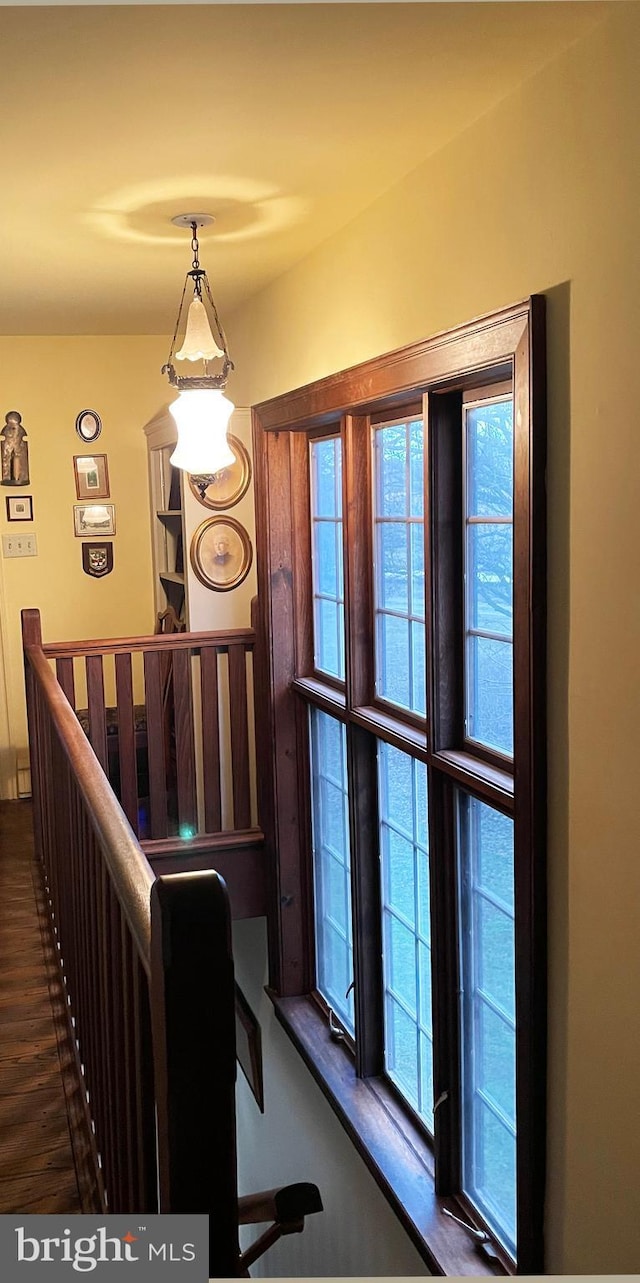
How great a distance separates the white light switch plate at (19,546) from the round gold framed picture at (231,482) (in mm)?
1307

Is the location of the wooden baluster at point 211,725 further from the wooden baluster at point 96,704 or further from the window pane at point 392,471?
the window pane at point 392,471

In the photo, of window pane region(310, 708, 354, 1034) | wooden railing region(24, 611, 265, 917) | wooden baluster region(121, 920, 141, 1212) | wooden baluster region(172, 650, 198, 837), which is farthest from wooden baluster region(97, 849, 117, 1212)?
wooden baluster region(172, 650, 198, 837)

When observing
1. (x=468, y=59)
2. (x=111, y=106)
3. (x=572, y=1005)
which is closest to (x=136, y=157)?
(x=111, y=106)

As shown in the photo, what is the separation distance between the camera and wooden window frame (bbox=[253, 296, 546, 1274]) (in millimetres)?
2307

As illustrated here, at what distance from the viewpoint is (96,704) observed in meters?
4.34

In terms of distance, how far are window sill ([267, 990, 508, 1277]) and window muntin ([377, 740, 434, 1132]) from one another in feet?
0.31

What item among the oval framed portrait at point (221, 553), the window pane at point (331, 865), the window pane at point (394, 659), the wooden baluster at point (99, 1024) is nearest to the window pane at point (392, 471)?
the window pane at point (394, 659)

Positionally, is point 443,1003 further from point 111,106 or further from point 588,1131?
point 111,106

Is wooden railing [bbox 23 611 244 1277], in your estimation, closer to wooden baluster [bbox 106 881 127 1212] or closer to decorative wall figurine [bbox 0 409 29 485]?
wooden baluster [bbox 106 881 127 1212]

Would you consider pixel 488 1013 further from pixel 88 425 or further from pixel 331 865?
pixel 88 425

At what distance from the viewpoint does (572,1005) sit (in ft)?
7.46

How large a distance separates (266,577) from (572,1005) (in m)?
2.31

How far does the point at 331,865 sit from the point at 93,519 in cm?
244

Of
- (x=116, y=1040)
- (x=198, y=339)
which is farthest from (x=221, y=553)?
(x=116, y=1040)
